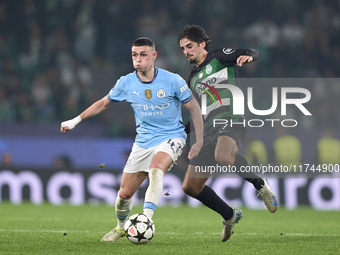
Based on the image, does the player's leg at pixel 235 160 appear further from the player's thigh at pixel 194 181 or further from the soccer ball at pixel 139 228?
the soccer ball at pixel 139 228

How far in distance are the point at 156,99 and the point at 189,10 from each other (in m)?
10.4

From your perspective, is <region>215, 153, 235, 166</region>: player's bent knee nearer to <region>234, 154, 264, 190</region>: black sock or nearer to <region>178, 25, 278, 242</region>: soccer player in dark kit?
<region>178, 25, 278, 242</region>: soccer player in dark kit

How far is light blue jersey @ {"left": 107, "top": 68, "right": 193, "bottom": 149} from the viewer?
6.08 meters

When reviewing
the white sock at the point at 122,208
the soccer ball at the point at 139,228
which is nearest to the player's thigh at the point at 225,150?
the white sock at the point at 122,208

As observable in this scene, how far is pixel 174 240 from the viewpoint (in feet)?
20.7

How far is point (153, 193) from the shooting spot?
567 cm

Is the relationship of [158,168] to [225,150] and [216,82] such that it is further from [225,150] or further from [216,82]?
[216,82]

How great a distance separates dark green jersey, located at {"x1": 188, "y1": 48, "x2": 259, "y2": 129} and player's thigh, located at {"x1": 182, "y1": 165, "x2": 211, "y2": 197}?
0.56 metres

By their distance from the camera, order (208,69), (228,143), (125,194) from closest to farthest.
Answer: (125,194) → (228,143) → (208,69)

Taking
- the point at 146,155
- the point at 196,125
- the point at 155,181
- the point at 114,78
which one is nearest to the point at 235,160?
the point at 196,125

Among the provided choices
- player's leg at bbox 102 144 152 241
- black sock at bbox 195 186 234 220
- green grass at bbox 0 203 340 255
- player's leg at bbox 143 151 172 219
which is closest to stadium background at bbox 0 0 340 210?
green grass at bbox 0 203 340 255

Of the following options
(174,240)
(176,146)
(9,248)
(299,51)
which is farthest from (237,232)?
(299,51)

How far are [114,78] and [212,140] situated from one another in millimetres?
8269

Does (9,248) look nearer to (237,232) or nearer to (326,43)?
(237,232)
